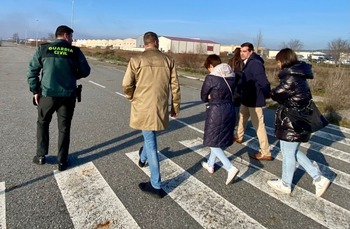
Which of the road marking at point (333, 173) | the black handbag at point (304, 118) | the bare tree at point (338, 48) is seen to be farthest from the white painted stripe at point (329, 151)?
the bare tree at point (338, 48)

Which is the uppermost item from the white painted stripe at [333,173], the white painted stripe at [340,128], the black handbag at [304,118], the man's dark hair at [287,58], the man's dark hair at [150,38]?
the man's dark hair at [150,38]

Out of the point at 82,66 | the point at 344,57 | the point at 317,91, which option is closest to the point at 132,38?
the point at 344,57

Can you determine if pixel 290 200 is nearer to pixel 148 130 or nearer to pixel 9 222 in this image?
pixel 148 130

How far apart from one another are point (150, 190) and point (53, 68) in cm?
206

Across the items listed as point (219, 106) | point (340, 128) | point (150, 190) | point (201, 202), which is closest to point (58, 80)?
point (150, 190)

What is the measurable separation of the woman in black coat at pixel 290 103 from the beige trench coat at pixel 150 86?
131cm

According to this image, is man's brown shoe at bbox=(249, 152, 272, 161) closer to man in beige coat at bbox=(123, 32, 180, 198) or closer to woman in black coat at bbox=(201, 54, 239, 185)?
woman in black coat at bbox=(201, 54, 239, 185)

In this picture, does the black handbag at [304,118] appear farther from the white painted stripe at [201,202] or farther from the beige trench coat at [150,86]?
the beige trench coat at [150,86]

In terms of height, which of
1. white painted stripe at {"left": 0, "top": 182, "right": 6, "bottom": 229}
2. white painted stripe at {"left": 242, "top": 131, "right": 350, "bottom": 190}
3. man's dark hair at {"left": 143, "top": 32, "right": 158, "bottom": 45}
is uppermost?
man's dark hair at {"left": 143, "top": 32, "right": 158, "bottom": 45}

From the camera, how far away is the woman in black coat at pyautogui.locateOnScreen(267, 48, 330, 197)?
3.27 m

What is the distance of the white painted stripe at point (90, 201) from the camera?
2.84m

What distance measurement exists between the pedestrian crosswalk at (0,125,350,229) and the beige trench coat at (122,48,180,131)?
0.94m

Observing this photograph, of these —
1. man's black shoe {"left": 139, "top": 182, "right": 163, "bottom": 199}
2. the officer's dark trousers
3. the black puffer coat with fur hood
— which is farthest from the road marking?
→ the officer's dark trousers

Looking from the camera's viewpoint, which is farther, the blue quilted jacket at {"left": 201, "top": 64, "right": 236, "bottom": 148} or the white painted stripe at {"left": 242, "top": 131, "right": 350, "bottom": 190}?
the white painted stripe at {"left": 242, "top": 131, "right": 350, "bottom": 190}
